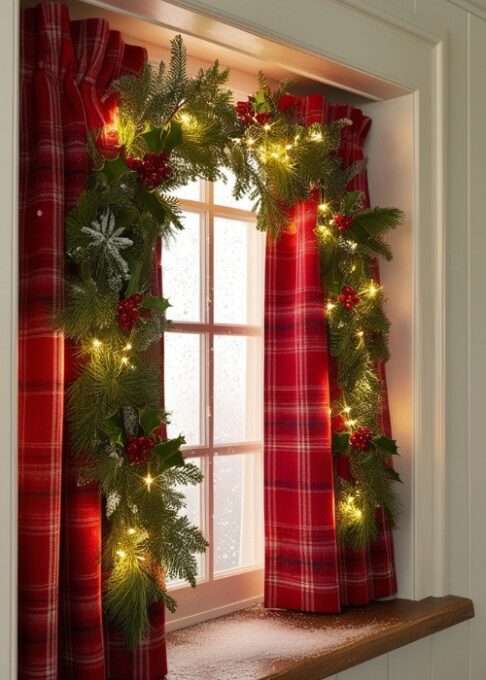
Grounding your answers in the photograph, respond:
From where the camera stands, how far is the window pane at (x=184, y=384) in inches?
89.7

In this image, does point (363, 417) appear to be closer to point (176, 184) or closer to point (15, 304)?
point (176, 184)

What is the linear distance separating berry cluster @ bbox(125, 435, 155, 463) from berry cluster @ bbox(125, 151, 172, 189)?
18.8 inches

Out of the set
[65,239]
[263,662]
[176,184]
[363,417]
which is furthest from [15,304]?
[363,417]

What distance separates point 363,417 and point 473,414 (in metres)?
0.43

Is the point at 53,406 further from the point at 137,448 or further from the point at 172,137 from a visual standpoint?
the point at 172,137

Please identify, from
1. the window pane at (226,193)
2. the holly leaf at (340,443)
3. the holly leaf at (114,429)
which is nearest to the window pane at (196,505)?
the holly leaf at (340,443)

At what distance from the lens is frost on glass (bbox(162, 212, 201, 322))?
2.28 m

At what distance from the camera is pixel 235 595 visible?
239 cm

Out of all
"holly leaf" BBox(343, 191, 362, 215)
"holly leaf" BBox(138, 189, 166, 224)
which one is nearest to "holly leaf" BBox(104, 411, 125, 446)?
"holly leaf" BBox(138, 189, 166, 224)

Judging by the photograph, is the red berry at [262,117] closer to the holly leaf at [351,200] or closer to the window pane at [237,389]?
the holly leaf at [351,200]

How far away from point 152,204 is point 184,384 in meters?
0.59

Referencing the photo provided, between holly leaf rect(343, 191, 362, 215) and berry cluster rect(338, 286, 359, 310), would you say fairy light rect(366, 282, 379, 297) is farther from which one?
holly leaf rect(343, 191, 362, 215)

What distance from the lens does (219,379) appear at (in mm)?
2402

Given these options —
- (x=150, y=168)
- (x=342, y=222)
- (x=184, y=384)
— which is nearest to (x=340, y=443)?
(x=184, y=384)
